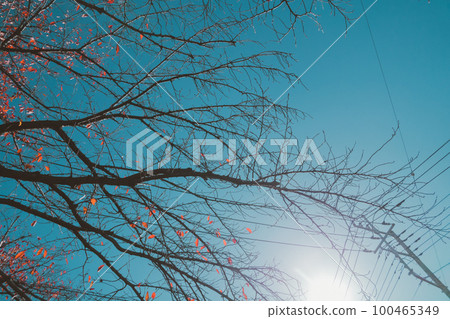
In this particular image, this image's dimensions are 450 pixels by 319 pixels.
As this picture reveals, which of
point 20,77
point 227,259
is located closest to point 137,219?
point 227,259

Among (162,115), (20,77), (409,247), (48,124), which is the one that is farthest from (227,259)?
(409,247)

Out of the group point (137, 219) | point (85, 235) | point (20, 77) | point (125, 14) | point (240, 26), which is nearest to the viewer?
point (240, 26)

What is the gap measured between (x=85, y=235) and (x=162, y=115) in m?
1.60

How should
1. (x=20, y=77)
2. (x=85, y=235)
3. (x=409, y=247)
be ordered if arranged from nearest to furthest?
(x=85, y=235)
(x=20, y=77)
(x=409, y=247)

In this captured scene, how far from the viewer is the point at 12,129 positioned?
10.4ft

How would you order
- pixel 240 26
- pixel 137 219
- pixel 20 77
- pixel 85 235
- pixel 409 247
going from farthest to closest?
1. pixel 409 247
2. pixel 20 77
3. pixel 137 219
4. pixel 85 235
5. pixel 240 26
